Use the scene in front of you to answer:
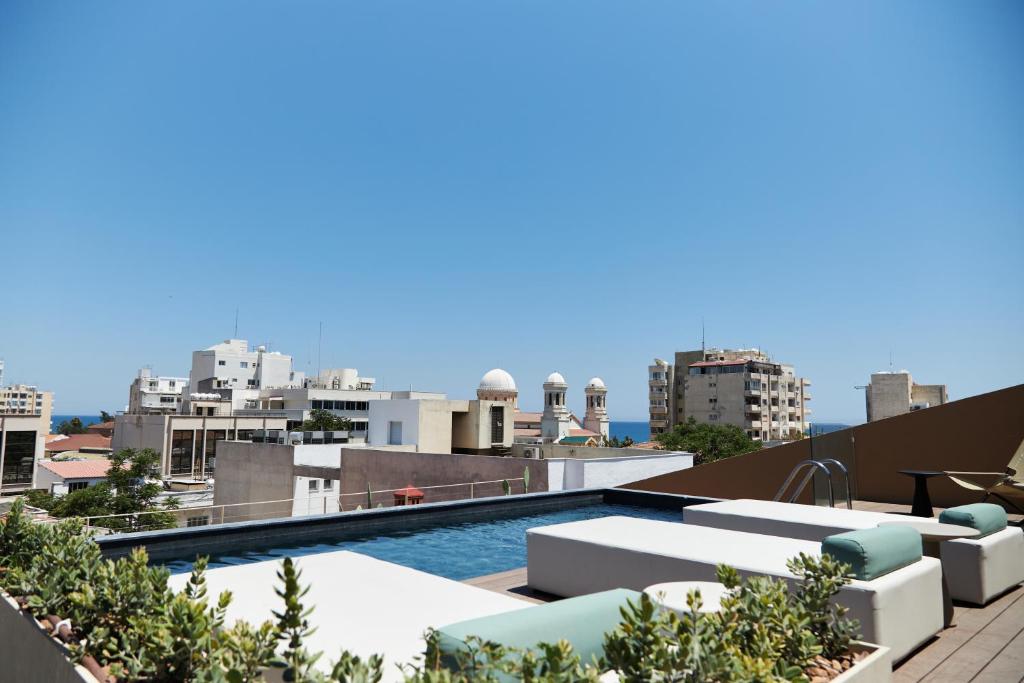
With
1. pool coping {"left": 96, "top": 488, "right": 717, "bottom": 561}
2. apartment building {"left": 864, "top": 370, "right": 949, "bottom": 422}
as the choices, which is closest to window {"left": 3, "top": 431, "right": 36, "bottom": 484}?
pool coping {"left": 96, "top": 488, "right": 717, "bottom": 561}

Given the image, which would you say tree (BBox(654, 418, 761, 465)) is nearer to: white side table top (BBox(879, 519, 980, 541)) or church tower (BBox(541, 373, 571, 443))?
church tower (BBox(541, 373, 571, 443))

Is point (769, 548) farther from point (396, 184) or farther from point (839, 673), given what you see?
point (396, 184)

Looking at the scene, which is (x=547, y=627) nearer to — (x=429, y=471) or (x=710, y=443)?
(x=429, y=471)

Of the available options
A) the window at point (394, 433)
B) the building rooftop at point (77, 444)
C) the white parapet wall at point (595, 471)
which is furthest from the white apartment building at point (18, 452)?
the white parapet wall at point (595, 471)

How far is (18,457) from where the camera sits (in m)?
50.1

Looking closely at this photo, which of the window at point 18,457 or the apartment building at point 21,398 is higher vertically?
the apartment building at point 21,398

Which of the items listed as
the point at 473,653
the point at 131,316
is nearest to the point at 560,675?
the point at 473,653

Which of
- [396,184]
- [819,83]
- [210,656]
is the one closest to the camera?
[210,656]

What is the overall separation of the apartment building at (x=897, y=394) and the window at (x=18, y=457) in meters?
88.9

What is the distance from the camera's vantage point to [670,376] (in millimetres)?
92625

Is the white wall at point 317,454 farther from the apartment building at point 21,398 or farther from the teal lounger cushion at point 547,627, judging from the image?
the apartment building at point 21,398

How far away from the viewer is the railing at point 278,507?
8500mm

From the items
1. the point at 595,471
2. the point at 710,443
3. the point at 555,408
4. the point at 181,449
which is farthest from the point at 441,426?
the point at 555,408

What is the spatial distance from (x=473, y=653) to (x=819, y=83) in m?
16.1
